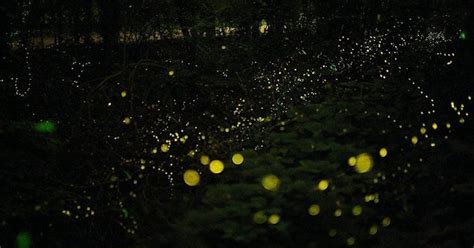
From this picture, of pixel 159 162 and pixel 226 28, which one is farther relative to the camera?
pixel 226 28

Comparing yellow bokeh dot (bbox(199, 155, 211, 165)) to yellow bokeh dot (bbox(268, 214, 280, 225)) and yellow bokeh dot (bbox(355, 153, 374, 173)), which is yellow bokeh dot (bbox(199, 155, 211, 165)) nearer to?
yellow bokeh dot (bbox(355, 153, 374, 173))

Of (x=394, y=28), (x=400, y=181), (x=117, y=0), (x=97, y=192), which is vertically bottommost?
(x=97, y=192)

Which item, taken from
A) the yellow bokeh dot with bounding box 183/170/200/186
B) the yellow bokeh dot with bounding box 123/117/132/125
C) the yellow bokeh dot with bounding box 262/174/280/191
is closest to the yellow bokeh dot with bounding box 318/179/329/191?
the yellow bokeh dot with bounding box 262/174/280/191

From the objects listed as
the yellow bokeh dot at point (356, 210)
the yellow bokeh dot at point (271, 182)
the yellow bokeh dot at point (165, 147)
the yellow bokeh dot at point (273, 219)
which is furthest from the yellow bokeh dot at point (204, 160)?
the yellow bokeh dot at point (273, 219)

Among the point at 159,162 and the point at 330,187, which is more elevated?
the point at 330,187

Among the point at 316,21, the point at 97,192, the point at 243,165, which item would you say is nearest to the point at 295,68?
the point at 316,21

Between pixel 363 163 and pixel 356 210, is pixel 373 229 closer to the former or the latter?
pixel 356 210

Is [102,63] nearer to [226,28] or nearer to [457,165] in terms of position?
[226,28]

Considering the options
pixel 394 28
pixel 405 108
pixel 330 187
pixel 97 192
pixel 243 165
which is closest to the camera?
pixel 330 187
